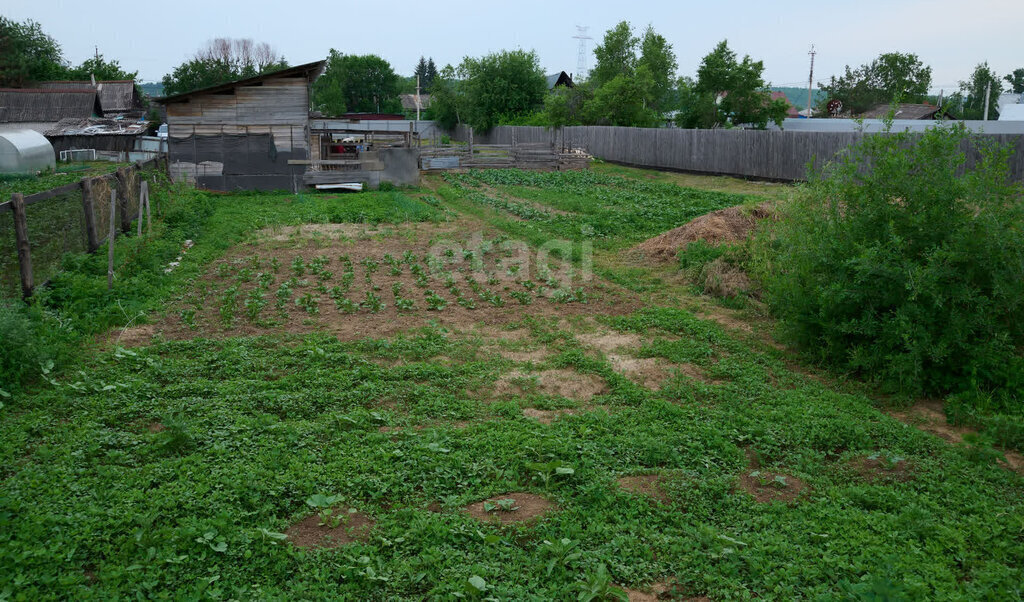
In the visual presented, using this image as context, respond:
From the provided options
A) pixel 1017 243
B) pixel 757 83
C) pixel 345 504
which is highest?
pixel 757 83

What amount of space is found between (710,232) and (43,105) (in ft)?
158

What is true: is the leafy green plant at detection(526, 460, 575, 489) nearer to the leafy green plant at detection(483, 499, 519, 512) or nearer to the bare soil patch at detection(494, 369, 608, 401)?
the leafy green plant at detection(483, 499, 519, 512)

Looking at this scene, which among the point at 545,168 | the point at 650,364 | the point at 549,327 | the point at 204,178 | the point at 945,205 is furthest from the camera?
the point at 545,168

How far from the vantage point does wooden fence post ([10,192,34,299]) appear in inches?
328

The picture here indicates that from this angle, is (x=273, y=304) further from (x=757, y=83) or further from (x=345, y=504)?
(x=757, y=83)

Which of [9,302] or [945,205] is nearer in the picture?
[945,205]

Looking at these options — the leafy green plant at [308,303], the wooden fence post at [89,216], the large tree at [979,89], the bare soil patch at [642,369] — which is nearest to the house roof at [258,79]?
the wooden fence post at [89,216]

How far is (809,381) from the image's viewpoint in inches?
277

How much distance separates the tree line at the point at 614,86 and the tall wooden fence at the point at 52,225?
3155 cm

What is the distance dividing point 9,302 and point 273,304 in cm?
287

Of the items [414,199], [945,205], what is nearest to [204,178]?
[414,199]

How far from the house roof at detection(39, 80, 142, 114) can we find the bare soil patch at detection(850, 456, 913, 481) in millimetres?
63579

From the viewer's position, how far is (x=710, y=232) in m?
12.4

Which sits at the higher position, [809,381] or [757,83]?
[757,83]
